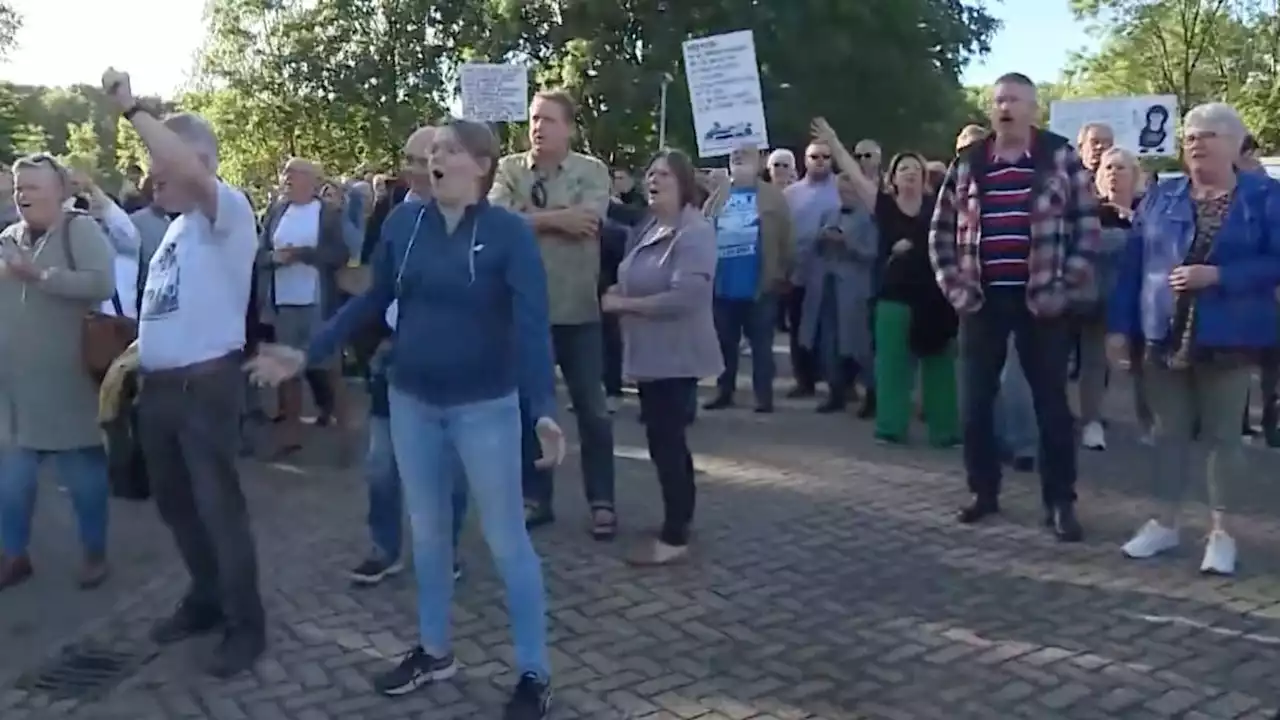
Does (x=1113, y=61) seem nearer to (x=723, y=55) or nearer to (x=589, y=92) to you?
(x=589, y=92)

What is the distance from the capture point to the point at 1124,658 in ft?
16.5

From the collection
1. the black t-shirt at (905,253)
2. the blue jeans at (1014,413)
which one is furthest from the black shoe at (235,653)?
the black t-shirt at (905,253)

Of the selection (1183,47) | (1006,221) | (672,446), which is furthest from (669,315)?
(1183,47)

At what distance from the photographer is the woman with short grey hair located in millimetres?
5754

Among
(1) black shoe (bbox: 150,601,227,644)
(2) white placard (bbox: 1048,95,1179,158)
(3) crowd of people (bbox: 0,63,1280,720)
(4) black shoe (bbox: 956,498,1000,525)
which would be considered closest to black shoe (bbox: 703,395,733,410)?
(3) crowd of people (bbox: 0,63,1280,720)

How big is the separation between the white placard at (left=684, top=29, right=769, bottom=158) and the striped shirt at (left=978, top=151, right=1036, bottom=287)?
417 cm

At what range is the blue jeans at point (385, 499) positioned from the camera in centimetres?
580

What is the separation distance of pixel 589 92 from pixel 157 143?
26453 millimetres

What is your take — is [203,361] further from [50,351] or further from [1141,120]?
[1141,120]

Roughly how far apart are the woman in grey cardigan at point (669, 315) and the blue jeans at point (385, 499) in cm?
94

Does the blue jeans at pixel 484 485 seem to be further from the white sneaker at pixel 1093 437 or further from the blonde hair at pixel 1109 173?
the white sneaker at pixel 1093 437

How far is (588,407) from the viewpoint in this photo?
661cm

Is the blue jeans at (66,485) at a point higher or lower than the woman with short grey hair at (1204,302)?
lower

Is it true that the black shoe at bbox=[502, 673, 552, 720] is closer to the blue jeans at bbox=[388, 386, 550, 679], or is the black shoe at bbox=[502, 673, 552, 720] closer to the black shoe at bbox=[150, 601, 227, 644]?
the blue jeans at bbox=[388, 386, 550, 679]
